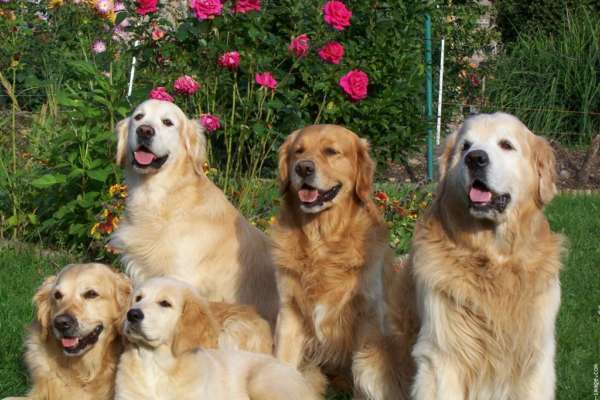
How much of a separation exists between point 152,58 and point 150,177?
2.27 m

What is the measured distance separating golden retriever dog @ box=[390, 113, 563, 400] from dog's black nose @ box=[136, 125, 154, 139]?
1931 millimetres

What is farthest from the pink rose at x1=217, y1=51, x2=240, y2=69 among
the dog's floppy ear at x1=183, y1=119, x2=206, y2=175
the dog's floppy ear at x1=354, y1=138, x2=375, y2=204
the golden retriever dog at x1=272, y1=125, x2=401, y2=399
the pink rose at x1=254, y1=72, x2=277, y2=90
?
the dog's floppy ear at x1=354, y1=138, x2=375, y2=204

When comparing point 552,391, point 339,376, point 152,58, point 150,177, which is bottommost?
point 339,376

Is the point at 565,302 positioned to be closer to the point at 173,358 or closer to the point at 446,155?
the point at 446,155

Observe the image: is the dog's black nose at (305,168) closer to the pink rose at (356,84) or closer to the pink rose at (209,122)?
the pink rose at (209,122)

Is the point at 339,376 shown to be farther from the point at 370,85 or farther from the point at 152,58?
the point at 370,85

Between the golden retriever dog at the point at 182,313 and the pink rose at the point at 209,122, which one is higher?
the pink rose at the point at 209,122

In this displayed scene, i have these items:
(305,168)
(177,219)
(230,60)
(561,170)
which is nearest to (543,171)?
(305,168)

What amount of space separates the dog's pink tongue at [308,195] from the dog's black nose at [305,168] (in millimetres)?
95

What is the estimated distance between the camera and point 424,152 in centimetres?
1102

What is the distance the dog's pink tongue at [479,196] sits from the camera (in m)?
4.09

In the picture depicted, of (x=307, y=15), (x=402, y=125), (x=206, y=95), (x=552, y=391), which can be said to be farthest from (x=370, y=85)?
(x=552, y=391)

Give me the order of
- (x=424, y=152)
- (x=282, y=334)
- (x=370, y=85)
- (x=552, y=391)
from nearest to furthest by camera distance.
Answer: (x=552, y=391) → (x=282, y=334) → (x=370, y=85) → (x=424, y=152)

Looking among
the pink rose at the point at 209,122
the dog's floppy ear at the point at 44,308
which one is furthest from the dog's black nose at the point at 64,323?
the pink rose at the point at 209,122
